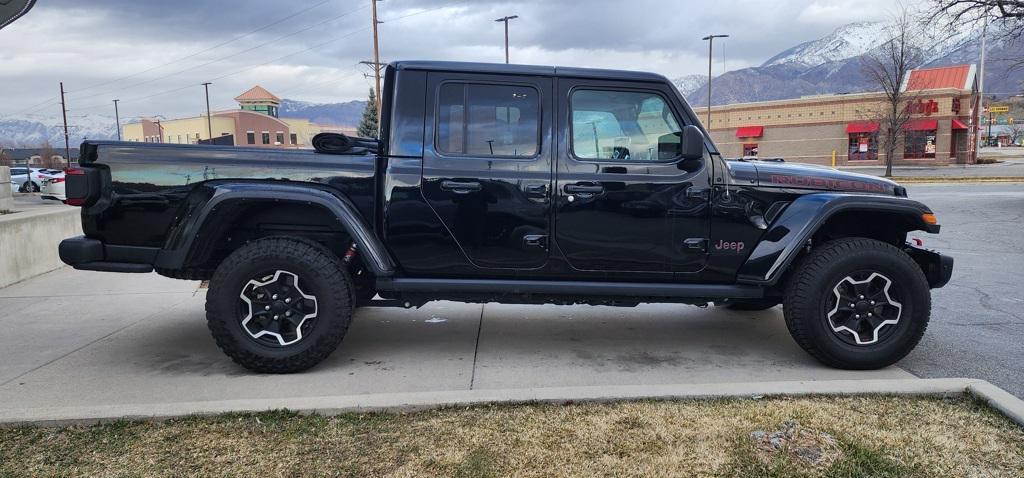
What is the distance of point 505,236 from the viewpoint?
4.43m

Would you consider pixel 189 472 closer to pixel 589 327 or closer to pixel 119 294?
pixel 589 327

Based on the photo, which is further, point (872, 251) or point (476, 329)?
point (476, 329)

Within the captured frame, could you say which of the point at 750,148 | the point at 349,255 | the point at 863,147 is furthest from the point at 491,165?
the point at 750,148

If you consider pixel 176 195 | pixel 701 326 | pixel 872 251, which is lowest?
pixel 701 326

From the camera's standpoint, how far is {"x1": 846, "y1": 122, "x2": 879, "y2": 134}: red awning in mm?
46094

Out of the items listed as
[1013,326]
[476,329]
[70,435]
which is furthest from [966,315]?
[70,435]

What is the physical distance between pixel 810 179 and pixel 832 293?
775 millimetres

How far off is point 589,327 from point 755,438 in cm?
247

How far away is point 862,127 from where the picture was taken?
155 ft

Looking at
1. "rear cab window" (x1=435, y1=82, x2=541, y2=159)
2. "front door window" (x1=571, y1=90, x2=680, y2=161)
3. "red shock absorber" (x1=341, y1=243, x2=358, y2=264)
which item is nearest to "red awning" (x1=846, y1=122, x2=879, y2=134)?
"front door window" (x1=571, y1=90, x2=680, y2=161)

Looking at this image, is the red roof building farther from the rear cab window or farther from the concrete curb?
the rear cab window

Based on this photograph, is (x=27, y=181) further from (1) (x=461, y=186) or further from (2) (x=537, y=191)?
(2) (x=537, y=191)

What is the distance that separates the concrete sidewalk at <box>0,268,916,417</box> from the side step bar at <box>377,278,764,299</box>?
0.51 m

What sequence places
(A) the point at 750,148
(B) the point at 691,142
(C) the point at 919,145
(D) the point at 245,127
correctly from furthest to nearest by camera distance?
(D) the point at 245,127, (A) the point at 750,148, (C) the point at 919,145, (B) the point at 691,142
